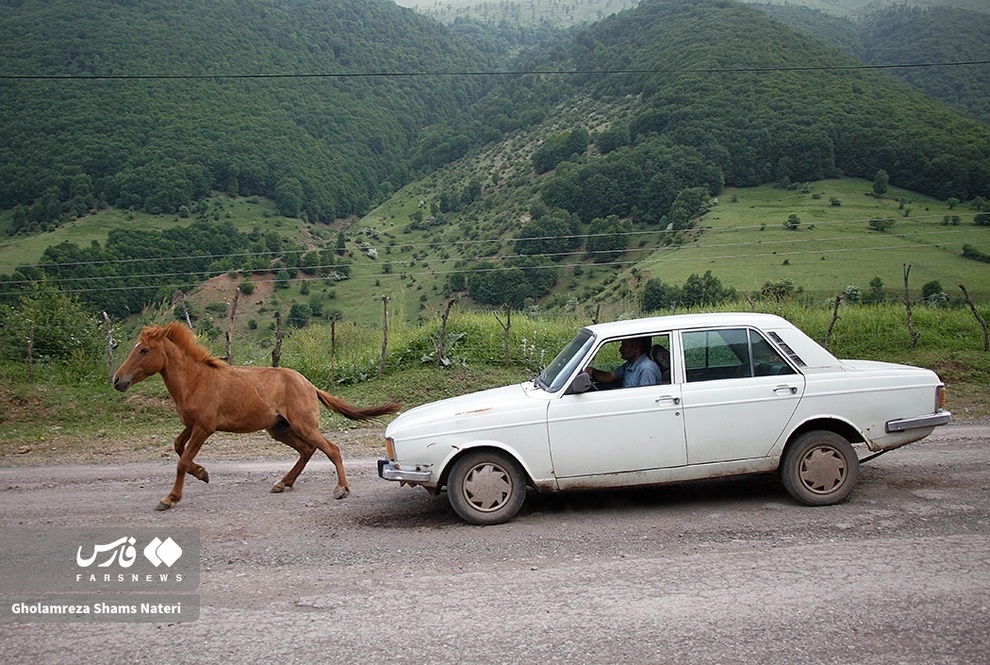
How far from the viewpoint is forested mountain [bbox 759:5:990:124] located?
104 m

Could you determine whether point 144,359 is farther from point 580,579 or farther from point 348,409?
point 580,579

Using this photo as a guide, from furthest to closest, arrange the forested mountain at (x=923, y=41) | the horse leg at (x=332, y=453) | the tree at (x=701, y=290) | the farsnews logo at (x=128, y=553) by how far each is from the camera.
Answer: the forested mountain at (x=923, y=41) < the tree at (x=701, y=290) < the horse leg at (x=332, y=453) < the farsnews logo at (x=128, y=553)

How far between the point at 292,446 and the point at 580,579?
4389 millimetres

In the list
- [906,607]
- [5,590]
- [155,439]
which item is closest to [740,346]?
[906,607]

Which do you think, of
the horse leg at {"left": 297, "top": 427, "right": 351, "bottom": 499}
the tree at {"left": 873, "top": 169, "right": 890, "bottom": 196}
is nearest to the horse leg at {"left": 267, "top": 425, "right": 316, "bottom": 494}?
the horse leg at {"left": 297, "top": 427, "right": 351, "bottom": 499}

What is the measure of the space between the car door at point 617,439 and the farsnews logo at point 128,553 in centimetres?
338

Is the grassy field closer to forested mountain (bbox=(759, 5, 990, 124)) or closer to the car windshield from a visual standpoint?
the car windshield

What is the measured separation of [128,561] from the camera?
6.32m

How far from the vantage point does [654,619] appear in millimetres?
4789

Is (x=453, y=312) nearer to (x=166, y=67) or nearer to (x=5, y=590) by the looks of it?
(x=5, y=590)

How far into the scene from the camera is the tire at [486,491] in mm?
6871

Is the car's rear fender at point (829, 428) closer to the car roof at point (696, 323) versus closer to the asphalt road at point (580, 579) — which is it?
the asphalt road at point (580, 579)

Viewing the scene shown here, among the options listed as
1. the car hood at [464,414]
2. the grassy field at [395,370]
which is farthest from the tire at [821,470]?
the grassy field at [395,370]

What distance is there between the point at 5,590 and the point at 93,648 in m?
1.63
